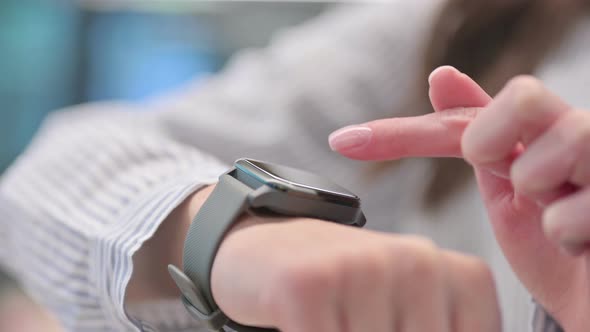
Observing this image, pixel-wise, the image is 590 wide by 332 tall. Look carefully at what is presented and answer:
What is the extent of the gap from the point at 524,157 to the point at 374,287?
77mm

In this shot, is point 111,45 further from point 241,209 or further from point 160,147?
point 241,209

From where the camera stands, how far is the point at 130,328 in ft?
1.02

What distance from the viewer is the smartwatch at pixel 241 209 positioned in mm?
240

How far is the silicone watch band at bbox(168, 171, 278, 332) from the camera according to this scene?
9.5 inches

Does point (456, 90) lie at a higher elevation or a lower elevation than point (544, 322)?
higher

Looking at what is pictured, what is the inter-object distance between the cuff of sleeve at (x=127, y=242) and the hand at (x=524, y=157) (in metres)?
0.10

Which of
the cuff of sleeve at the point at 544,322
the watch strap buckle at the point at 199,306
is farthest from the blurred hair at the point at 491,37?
the watch strap buckle at the point at 199,306

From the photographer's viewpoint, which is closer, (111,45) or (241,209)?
(241,209)

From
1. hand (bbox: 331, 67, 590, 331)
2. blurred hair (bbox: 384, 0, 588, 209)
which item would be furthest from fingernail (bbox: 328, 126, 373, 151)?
blurred hair (bbox: 384, 0, 588, 209)

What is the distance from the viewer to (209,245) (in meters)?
0.24

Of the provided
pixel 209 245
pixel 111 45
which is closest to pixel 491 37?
pixel 209 245

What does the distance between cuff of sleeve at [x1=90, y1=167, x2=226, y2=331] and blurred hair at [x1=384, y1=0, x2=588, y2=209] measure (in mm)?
280

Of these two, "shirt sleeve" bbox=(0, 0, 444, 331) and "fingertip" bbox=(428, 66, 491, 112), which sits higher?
"fingertip" bbox=(428, 66, 491, 112)

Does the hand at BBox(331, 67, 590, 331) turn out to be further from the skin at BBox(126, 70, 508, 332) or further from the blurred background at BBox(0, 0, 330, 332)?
the blurred background at BBox(0, 0, 330, 332)
